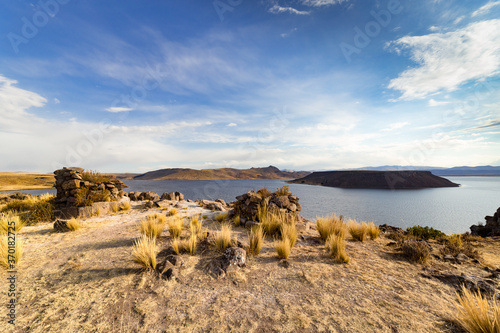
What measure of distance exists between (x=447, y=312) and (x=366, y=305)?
1318mm

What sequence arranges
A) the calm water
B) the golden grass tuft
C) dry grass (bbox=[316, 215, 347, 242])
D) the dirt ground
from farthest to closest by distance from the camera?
1. the calm water
2. dry grass (bbox=[316, 215, 347, 242])
3. the golden grass tuft
4. the dirt ground

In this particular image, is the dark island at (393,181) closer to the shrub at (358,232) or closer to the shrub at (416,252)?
the shrub at (358,232)

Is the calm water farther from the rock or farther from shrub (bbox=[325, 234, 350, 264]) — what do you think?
the rock

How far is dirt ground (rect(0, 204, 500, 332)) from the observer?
3104 millimetres

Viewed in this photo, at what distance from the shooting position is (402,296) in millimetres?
3828

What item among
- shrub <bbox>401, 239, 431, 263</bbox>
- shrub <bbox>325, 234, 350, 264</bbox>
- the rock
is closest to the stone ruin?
the rock

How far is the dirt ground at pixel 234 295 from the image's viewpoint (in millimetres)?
3104

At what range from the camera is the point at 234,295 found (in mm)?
3861

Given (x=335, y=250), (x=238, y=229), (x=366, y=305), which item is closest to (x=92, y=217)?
(x=238, y=229)

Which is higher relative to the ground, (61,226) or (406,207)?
(61,226)

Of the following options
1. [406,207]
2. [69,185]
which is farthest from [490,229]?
[406,207]

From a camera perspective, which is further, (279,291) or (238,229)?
(238,229)

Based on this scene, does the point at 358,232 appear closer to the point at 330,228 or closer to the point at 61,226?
the point at 330,228

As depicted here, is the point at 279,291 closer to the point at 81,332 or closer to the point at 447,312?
the point at 447,312
